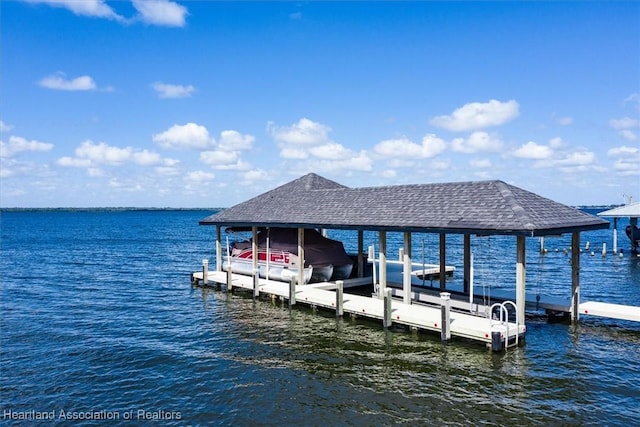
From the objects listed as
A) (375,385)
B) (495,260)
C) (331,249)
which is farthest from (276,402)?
(495,260)

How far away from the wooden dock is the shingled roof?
274 centimetres

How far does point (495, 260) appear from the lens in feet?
140

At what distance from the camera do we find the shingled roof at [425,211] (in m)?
15.8

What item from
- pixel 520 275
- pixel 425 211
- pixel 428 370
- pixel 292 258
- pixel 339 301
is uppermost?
pixel 425 211

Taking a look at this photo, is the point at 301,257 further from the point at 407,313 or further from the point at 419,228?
the point at 419,228

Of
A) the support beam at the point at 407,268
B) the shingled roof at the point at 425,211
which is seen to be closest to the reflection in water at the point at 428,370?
the support beam at the point at 407,268

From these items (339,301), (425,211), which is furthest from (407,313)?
(425,211)

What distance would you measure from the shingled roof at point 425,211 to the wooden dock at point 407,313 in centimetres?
274

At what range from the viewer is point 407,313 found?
1767 centimetres

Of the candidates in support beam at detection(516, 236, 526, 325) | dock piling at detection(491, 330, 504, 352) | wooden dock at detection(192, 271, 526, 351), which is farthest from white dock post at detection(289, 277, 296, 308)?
support beam at detection(516, 236, 526, 325)

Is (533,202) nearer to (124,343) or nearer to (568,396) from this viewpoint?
(568,396)

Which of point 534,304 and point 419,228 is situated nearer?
point 419,228

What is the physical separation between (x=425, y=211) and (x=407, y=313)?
388 centimetres

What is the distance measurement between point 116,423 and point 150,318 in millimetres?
10381
